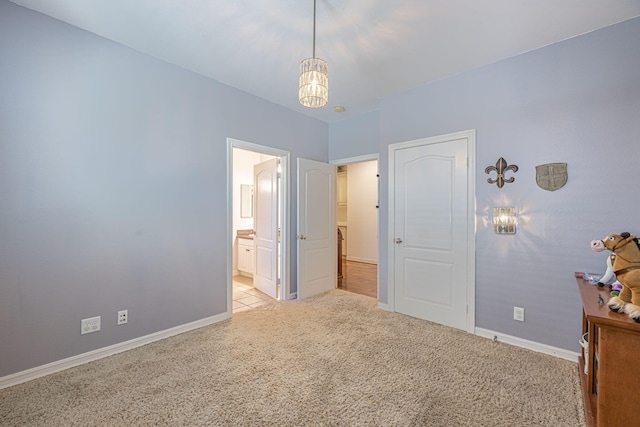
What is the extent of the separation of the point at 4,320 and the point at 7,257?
452mm

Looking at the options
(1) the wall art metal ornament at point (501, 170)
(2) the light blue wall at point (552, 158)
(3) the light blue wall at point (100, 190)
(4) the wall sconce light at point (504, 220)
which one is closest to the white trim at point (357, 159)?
(2) the light blue wall at point (552, 158)

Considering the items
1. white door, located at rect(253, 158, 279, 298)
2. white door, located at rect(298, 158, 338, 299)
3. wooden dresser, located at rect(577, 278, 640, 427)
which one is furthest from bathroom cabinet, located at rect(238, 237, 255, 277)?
wooden dresser, located at rect(577, 278, 640, 427)

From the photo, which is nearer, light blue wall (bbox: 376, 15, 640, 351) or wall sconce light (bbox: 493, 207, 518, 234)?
light blue wall (bbox: 376, 15, 640, 351)

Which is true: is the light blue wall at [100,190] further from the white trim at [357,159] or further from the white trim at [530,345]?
the white trim at [530,345]

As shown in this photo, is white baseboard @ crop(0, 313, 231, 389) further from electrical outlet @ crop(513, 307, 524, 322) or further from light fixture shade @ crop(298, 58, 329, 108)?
electrical outlet @ crop(513, 307, 524, 322)

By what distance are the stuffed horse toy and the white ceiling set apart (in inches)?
69.1

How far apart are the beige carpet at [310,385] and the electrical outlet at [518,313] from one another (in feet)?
0.92

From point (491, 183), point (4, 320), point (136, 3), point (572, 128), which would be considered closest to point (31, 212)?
point (4, 320)

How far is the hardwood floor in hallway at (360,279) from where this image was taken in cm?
459

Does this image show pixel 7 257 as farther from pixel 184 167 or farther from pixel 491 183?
pixel 491 183

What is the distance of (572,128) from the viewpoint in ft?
7.75

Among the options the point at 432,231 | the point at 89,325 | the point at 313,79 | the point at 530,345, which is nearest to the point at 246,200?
the point at 89,325

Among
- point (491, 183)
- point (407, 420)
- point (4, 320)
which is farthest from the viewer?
point (491, 183)

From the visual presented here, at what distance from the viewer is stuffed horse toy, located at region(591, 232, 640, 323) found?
4.29 ft
